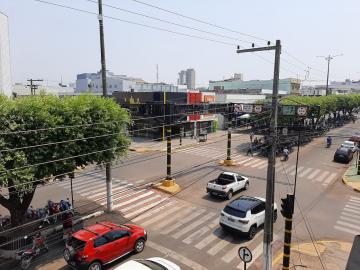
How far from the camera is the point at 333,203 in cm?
2272

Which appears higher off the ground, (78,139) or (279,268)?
(78,139)

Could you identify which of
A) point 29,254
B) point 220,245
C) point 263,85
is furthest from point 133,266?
point 263,85

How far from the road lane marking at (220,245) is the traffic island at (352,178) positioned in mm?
14554

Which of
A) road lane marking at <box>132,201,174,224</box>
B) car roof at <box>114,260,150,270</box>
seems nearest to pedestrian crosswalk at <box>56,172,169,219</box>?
road lane marking at <box>132,201,174,224</box>

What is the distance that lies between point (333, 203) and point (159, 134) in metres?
30.3

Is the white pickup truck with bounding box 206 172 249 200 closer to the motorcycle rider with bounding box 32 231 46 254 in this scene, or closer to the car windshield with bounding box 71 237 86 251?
the car windshield with bounding box 71 237 86 251

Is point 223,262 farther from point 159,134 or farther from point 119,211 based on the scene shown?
point 159,134

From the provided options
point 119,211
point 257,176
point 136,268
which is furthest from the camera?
point 257,176

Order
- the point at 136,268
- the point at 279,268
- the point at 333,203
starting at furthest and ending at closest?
the point at 333,203
the point at 279,268
the point at 136,268

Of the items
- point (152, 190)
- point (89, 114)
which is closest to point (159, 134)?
point (152, 190)

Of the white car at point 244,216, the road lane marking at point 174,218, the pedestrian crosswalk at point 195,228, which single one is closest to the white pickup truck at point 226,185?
the pedestrian crosswalk at point 195,228

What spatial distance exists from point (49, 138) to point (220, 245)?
9.86 m

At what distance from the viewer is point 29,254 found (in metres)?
14.4

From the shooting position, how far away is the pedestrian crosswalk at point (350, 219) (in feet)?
60.0
